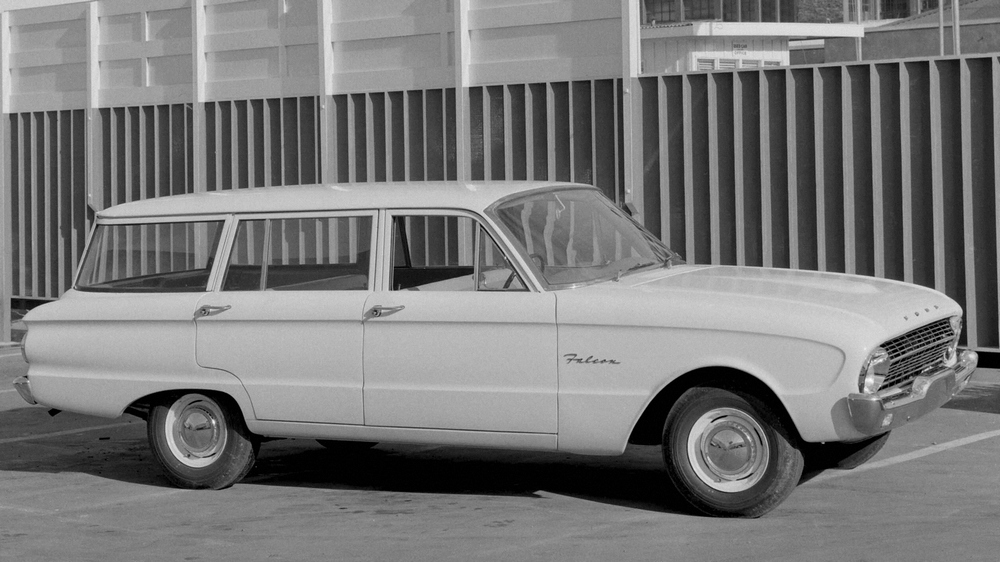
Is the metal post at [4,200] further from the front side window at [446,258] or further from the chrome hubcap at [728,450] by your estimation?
the chrome hubcap at [728,450]

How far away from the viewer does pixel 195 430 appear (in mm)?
7832

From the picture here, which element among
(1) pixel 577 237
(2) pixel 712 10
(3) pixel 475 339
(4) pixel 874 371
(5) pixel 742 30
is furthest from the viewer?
(2) pixel 712 10

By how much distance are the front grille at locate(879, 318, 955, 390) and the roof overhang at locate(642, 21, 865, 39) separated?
19757mm

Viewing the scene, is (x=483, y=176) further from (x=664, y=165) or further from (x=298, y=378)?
(x=298, y=378)

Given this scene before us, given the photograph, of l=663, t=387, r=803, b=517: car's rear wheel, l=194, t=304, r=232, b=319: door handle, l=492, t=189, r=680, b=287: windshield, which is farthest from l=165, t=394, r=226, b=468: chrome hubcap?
l=663, t=387, r=803, b=517: car's rear wheel

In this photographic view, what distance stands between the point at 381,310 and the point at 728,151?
5.22 meters

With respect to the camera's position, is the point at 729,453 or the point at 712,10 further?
the point at 712,10

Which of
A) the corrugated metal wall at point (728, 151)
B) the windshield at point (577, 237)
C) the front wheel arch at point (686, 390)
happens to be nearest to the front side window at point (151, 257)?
the windshield at point (577, 237)

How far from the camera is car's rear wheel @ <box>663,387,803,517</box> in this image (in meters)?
6.42

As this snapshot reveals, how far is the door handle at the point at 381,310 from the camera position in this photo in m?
7.22

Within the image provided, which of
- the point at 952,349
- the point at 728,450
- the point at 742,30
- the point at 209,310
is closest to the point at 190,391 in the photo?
the point at 209,310

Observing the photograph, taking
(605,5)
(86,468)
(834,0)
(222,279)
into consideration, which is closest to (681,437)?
(222,279)

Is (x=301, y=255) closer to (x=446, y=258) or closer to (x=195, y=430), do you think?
(x=446, y=258)

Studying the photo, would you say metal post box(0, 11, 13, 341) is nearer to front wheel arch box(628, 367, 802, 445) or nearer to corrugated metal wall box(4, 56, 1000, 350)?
corrugated metal wall box(4, 56, 1000, 350)
